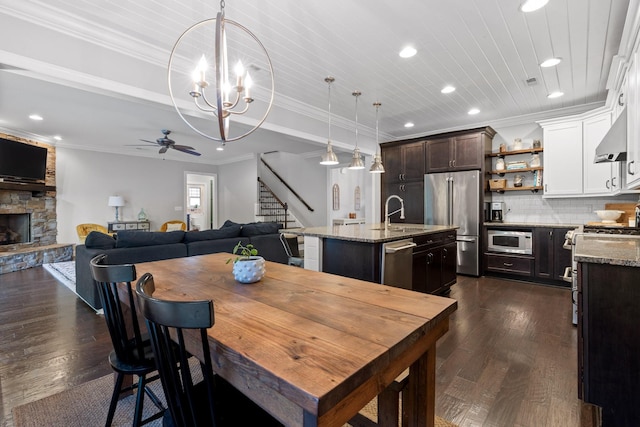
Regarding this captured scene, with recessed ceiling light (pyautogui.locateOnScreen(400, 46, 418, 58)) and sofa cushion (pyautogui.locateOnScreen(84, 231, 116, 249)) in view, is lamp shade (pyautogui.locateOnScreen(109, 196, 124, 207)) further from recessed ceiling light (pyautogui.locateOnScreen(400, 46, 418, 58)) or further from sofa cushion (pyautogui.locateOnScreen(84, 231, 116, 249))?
recessed ceiling light (pyautogui.locateOnScreen(400, 46, 418, 58))

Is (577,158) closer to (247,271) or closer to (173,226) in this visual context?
(247,271)

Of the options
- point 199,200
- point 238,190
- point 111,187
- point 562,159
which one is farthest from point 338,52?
point 199,200

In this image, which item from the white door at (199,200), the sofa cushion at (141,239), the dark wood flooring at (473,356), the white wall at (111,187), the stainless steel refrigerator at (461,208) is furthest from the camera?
the white door at (199,200)

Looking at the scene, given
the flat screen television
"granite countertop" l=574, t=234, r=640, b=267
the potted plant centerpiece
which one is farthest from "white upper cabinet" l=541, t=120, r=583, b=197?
the flat screen television

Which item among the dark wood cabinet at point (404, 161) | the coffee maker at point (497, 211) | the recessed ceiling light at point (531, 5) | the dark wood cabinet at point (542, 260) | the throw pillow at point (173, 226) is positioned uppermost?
the recessed ceiling light at point (531, 5)

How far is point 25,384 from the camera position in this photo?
2.03m

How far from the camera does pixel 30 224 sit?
6.26 metres

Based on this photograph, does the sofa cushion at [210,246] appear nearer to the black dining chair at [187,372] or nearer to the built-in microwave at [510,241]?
the black dining chair at [187,372]

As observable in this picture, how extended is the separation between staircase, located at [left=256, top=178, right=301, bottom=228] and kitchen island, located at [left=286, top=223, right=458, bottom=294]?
4872 mm

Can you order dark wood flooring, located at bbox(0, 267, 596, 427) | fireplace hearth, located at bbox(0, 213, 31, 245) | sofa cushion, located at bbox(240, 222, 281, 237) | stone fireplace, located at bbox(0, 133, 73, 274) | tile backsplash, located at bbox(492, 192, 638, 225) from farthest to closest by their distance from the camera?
fireplace hearth, located at bbox(0, 213, 31, 245), stone fireplace, located at bbox(0, 133, 73, 274), sofa cushion, located at bbox(240, 222, 281, 237), tile backsplash, located at bbox(492, 192, 638, 225), dark wood flooring, located at bbox(0, 267, 596, 427)

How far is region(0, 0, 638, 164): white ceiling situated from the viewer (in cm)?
224

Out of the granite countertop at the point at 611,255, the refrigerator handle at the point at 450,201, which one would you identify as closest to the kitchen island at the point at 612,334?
the granite countertop at the point at 611,255

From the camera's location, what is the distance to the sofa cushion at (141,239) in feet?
11.5

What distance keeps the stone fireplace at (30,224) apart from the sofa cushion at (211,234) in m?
4.00
